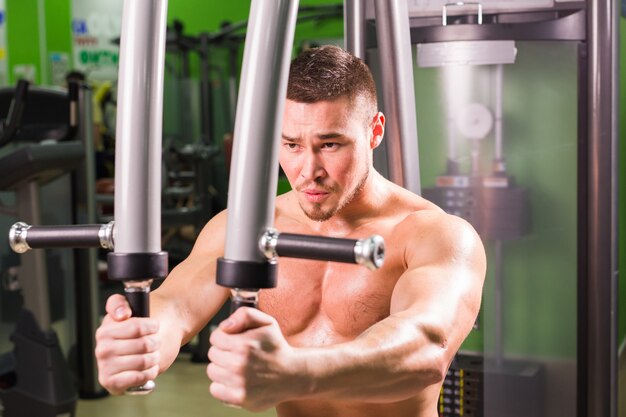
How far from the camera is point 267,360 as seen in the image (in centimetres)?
79

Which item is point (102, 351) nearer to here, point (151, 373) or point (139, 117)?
point (151, 373)

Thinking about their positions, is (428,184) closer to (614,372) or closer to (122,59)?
(614,372)

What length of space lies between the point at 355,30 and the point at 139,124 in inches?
64.7

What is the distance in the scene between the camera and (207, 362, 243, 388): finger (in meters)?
0.78

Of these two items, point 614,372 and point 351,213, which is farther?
point 614,372

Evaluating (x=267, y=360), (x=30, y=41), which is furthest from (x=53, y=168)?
(x=30, y=41)

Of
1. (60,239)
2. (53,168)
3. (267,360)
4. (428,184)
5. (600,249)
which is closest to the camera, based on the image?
(267,360)

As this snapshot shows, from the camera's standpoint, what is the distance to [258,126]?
78cm

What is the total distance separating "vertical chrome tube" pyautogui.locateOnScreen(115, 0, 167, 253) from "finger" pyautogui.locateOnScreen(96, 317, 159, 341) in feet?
0.35

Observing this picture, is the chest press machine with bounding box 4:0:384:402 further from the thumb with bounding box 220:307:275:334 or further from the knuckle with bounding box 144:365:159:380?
the knuckle with bounding box 144:365:159:380

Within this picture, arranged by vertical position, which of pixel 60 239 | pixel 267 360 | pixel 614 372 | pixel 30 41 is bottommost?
pixel 614 372

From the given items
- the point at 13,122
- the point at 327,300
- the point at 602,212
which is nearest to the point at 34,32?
the point at 13,122

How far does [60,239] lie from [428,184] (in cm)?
208

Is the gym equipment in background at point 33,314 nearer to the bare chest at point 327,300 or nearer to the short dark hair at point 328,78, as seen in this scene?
the bare chest at point 327,300
